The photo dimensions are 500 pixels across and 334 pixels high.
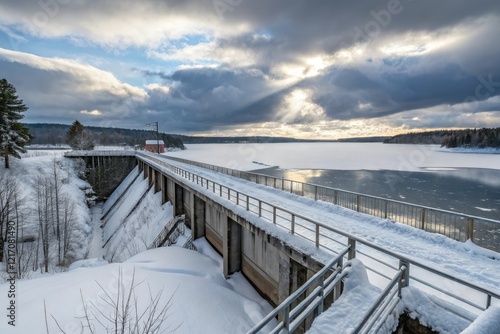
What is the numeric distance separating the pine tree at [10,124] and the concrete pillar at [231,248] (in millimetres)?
41596

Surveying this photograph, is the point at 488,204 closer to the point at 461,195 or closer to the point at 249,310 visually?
the point at 461,195

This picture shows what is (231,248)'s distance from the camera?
50.3 ft

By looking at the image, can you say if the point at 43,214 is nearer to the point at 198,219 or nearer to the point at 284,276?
the point at 198,219

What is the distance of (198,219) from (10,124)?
120 ft

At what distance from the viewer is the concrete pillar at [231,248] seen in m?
15.3

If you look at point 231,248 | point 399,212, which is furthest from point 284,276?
point 399,212

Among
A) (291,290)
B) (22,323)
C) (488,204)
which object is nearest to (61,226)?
(22,323)

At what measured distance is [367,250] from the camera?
9320mm

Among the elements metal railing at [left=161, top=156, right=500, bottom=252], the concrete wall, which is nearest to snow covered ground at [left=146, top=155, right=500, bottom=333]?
the concrete wall

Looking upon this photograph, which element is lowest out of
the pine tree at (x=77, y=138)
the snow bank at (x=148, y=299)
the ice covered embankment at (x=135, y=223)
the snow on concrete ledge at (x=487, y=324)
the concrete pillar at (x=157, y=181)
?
the ice covered embankment at (x=135, y=223)

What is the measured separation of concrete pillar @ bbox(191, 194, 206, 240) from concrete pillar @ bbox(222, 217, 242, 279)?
687 cm

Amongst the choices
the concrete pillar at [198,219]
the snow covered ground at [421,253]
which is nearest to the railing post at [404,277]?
the snow covered ground at [421,253]

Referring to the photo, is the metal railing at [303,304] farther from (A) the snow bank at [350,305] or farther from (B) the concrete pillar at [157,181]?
(B) the concrete pillar at [157,181]

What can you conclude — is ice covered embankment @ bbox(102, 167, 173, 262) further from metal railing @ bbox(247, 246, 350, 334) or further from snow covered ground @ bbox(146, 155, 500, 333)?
metal railing @ bbox(247, 246, 350, 334)
